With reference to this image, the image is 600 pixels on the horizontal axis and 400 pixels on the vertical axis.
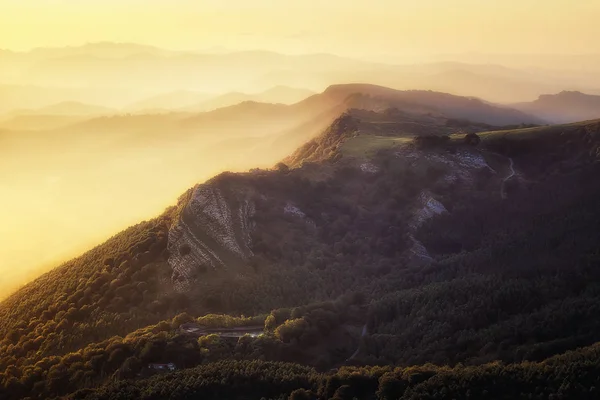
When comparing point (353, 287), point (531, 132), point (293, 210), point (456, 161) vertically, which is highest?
point (531, 132)

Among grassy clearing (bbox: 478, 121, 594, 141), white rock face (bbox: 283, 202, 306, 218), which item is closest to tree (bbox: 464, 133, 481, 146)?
grassy clearing (bbox: 478, 121, 594, 141)

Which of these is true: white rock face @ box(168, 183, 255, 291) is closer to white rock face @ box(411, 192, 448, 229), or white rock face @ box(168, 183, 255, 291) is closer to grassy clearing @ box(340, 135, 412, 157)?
white rock face @ box(411, 192, 448, 229)

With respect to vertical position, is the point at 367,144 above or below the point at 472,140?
above

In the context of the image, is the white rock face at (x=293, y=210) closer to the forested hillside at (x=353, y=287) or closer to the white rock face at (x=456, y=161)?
the forested hillside at (x=353, y=287)

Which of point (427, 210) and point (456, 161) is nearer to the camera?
point (427, 210)

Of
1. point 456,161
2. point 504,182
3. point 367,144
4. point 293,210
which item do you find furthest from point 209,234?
point 504,182

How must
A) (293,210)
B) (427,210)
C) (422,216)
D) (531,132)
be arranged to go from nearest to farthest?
1. (293,210)
2. (422,216)
3. (427,210)
4. (531,132)

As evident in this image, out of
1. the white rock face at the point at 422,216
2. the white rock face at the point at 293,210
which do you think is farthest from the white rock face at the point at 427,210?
the white rock face at the point at 293,210

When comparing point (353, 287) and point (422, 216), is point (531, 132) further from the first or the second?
point (353, 287)
